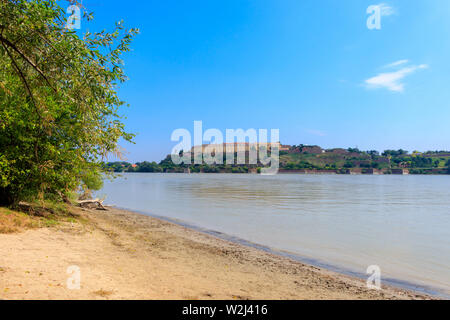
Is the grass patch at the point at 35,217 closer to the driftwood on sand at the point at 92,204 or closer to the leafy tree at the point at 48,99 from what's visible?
the leafy tree at the point at 48,99

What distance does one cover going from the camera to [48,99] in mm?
12961

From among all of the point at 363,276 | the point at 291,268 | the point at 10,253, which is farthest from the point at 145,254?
the point at 363,276

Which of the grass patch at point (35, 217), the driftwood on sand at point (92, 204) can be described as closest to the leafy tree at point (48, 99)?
the grass patch at point (35, 217)

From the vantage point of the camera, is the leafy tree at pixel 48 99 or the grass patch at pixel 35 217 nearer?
the leafy tree at pixel 48 99

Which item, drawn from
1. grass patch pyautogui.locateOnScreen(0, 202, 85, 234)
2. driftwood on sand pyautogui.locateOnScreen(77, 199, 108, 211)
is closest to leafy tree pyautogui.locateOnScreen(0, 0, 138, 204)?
grass patch pyautogui.locateOnScreen(0, 202, 85, 234)

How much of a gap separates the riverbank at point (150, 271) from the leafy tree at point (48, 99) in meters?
3.00

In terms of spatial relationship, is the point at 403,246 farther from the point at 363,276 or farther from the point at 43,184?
the point at 43,184

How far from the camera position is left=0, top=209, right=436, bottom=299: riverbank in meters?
6.96

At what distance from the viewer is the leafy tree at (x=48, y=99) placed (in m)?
8.81

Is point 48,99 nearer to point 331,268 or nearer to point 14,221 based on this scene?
point 14,221
